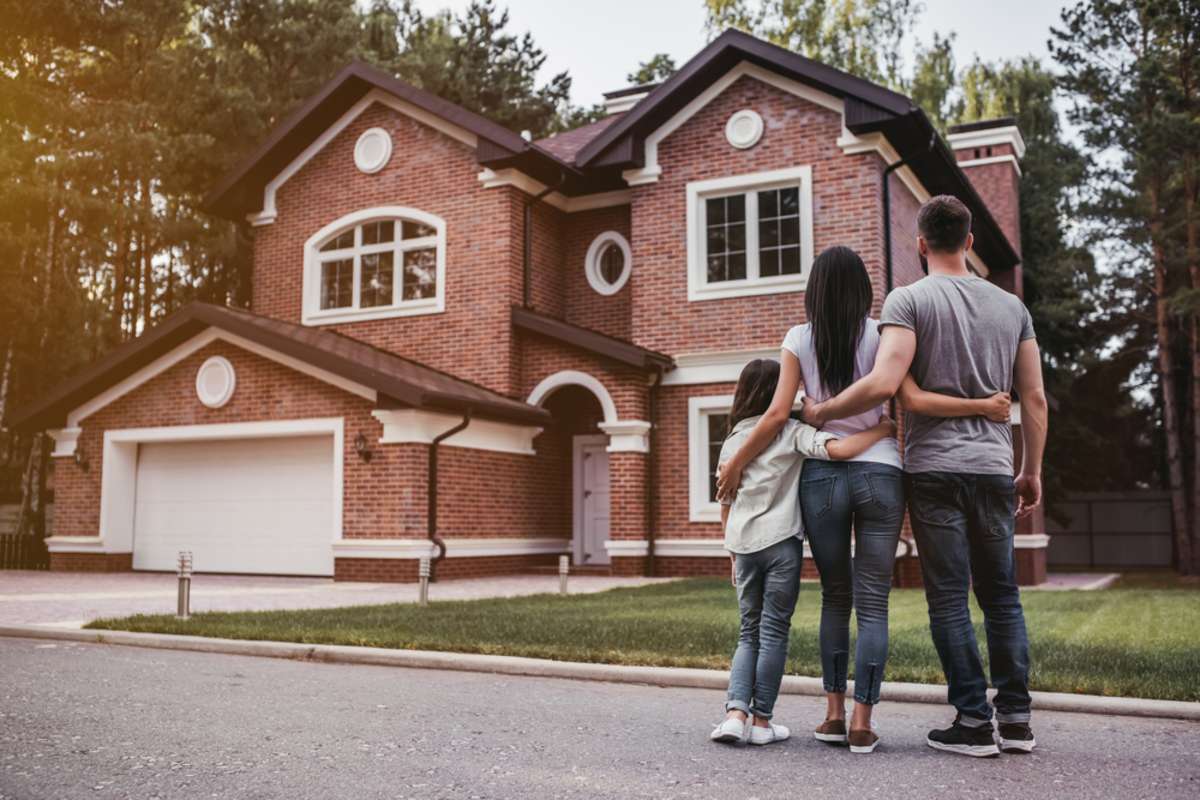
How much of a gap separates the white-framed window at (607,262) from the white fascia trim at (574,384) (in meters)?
2.04

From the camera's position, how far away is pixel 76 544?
17.5 metres

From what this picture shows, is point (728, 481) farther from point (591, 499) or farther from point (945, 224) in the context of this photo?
point (591, 499)

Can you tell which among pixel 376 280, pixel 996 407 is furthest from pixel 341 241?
pixel 996 407

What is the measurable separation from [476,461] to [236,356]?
393cm

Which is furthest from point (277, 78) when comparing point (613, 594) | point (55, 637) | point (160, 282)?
point (55, 637)

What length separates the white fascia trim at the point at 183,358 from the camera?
15.4 metres

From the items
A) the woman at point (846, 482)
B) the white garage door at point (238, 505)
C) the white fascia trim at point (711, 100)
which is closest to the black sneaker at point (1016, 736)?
the woman at point (846, 482)

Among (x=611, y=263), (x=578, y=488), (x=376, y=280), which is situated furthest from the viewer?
(x=376, y=280)

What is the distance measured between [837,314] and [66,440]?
1640 centimetres

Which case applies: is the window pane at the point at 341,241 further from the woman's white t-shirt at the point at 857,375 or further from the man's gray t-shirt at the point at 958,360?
the man's gray t-shirt at the point at 958,360

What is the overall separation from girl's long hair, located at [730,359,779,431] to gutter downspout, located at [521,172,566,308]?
12.9 metres

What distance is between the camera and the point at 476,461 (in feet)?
53.1

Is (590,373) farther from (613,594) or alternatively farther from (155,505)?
(155,505)

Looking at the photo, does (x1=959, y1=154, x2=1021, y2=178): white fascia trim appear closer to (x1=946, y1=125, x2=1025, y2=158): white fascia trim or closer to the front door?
(x1=946, y1=125, x2=1025, y2=158): white fascia trim
